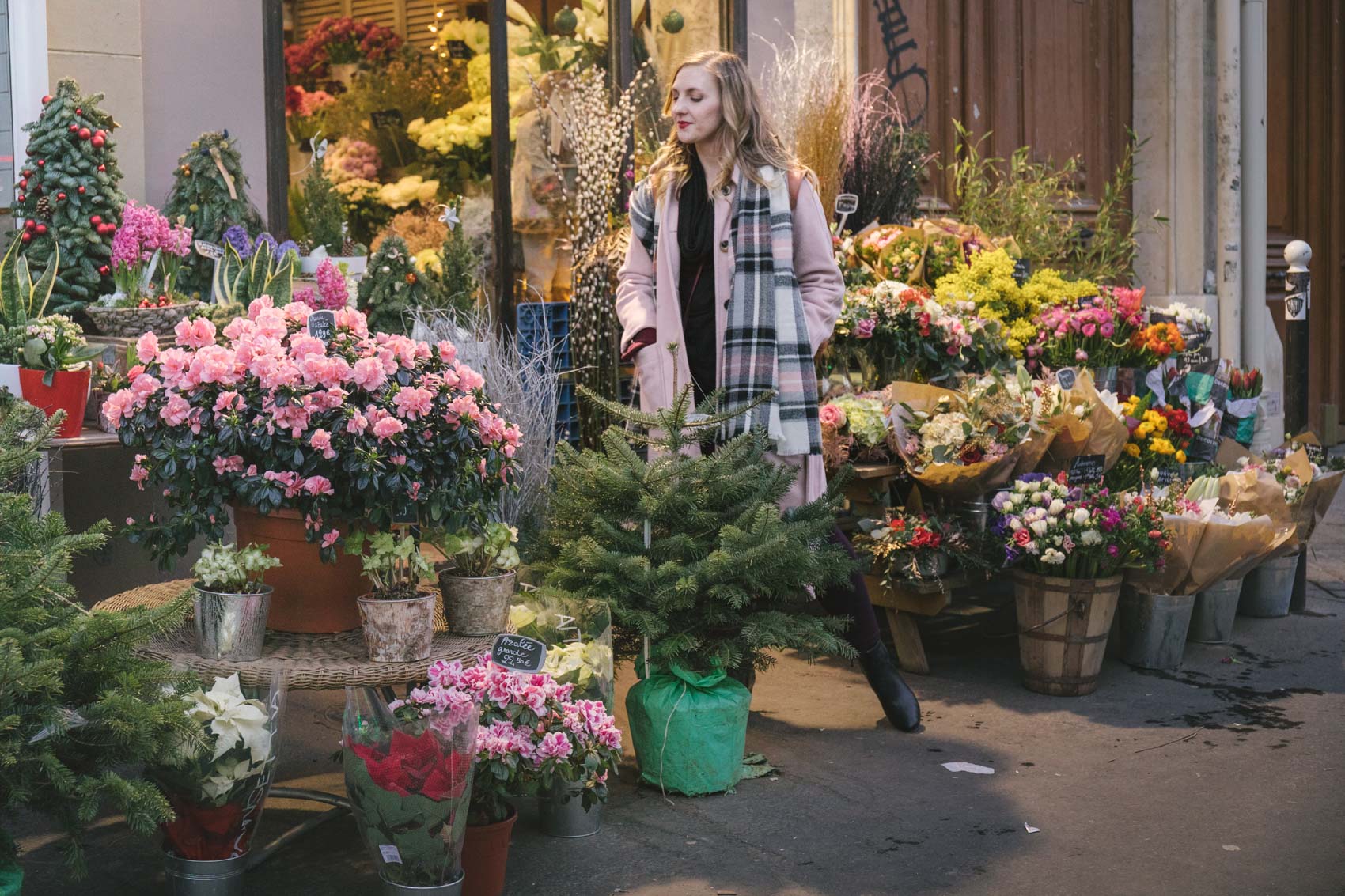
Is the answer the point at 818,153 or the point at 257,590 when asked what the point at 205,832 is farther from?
the point at 818,153

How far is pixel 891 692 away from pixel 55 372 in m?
2.51

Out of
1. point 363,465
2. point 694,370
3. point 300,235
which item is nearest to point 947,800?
point 694,370

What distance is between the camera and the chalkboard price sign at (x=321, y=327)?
3.16 metres

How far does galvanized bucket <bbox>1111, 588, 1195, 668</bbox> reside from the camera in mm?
4965

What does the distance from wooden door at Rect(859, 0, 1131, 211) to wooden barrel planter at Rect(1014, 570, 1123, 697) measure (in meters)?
3.70

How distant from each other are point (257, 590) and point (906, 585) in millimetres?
2367

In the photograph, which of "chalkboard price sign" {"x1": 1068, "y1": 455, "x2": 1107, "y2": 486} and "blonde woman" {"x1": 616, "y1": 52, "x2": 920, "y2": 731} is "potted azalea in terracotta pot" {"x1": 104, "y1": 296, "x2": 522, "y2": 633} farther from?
"chalkboard price sign" {"x1": 1068, "y1": 455, "x2": 1107, "y2": 486}

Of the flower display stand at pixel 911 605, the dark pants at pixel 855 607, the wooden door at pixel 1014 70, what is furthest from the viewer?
the wooden door at pixel 1014 70

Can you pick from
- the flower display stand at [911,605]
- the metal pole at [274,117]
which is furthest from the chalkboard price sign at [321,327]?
the flower display stand at [911,605]

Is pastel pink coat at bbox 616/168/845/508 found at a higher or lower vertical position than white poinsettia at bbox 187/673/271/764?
higher

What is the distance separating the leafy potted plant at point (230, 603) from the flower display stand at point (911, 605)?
2.32m

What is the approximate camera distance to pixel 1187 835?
3.51 m

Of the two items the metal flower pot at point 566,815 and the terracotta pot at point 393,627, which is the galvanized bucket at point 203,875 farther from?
the metal flower pot at point 566,815

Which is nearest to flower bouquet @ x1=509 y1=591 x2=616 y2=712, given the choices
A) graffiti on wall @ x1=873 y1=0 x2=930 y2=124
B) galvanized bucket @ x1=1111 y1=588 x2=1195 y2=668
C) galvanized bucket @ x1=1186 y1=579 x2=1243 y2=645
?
galvanized bucket @ x1=1111 y1=588 x2=1195 y2=668
